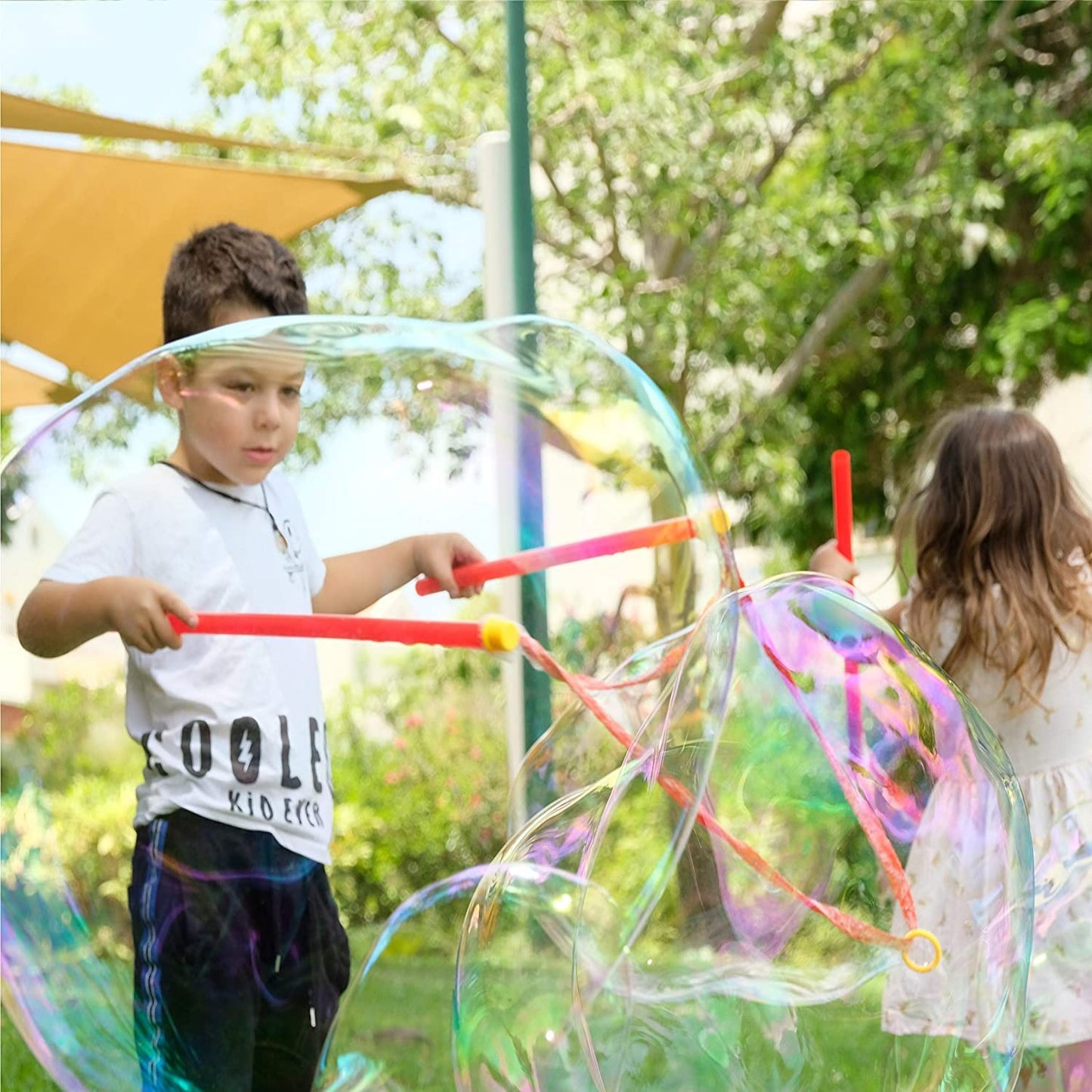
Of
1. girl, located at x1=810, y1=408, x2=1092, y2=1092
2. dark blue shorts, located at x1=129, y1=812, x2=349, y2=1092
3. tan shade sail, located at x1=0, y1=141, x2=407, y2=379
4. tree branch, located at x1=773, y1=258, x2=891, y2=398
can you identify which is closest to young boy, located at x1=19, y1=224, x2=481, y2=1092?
dark blue shorts, located at x1=129, y1=812, x2=349, y2=1092

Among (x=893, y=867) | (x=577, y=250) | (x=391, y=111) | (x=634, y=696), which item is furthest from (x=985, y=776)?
(x=577, y=250)

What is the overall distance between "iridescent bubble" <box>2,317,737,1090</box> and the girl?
351 mm

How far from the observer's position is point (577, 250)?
601 cm

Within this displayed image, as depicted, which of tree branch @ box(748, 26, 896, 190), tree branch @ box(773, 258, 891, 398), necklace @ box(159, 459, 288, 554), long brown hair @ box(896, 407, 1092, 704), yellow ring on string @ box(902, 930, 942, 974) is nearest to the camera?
yellow ring on string @ box(902, 930, 942, 974)

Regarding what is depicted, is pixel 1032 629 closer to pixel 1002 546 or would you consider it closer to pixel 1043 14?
pixel 1002 546

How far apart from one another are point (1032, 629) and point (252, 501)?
1.08m

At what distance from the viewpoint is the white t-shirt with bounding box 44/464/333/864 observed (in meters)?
1.56

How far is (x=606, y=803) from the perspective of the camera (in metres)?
1.59

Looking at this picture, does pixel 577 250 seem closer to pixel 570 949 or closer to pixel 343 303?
pixel 343 303

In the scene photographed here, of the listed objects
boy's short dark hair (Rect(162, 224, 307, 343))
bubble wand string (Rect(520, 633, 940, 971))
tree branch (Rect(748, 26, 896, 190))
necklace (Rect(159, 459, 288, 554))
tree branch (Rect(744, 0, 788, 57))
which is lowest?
bubble wand string (Rect(520, 633, 940, 971))

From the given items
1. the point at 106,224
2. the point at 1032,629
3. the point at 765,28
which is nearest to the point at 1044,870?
Answer: the point at 1032,629

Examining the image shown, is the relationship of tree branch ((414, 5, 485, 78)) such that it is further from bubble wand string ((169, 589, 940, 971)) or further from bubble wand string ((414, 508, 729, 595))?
bubble wand string ((169, 589, 940, 971))

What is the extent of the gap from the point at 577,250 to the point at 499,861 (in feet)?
15.0

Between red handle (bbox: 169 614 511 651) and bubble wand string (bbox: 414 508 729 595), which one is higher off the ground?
bubble wand string (bbox: 414 508 729 595)
